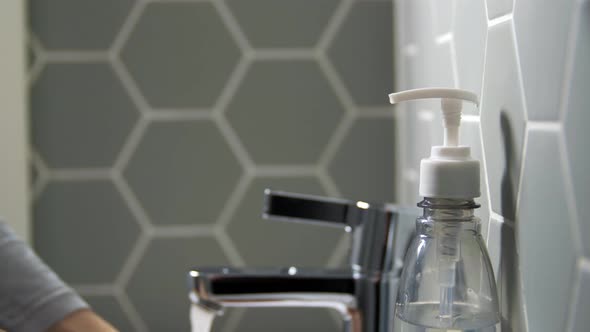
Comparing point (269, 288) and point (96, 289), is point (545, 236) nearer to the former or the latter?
point (269, 288)

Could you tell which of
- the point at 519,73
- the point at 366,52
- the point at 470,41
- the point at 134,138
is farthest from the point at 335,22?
the point at 519,73

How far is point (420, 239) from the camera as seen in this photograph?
417 mm

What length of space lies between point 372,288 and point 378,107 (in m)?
0.37

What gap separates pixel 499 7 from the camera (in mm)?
454

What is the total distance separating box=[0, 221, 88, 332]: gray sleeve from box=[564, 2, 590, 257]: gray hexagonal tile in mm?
488

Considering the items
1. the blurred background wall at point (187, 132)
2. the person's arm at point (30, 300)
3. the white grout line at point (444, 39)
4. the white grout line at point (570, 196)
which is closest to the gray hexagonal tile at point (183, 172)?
the blurred background wall at point (187, 132)

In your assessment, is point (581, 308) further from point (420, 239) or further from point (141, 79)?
point (141, 79)

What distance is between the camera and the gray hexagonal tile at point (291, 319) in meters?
0.91

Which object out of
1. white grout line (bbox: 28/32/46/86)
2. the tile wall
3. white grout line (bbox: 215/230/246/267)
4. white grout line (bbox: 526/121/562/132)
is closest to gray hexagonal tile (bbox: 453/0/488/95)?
the tile wall

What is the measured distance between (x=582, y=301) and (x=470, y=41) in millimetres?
242

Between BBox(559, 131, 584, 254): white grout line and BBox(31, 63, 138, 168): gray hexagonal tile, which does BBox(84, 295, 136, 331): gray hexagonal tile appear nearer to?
BBox(31, 63, 138, 168): gray hexagonal tile

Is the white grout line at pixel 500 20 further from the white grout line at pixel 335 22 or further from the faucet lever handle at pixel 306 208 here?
the white grout line at pixel 335 22

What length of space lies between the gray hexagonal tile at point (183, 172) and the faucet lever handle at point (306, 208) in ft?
1.11

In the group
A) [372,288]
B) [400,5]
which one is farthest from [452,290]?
[400,5]
